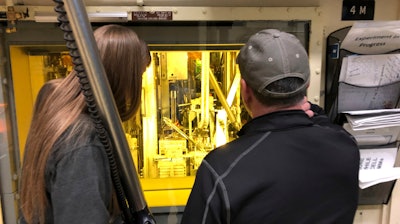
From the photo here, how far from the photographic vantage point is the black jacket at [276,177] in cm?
80

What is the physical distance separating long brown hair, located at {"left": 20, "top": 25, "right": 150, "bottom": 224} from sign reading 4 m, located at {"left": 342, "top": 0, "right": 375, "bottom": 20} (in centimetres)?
93

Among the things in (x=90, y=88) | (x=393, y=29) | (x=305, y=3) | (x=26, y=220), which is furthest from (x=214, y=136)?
(x=90, y=88)

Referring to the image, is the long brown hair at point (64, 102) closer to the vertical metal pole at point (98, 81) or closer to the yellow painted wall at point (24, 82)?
the vertical metal pole at point (98, 81)

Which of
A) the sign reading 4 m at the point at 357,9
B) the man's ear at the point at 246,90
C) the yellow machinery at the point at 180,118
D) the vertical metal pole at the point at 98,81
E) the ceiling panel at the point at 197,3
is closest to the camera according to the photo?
the vertical metal pole at the point at 98,81

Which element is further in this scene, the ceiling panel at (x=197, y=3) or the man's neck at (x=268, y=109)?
the ceiling panel at (x=197, y=3)

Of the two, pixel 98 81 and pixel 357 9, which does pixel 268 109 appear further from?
pixel 357 9

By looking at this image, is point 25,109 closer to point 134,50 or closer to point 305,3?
point 134,50

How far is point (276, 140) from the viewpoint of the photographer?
830 mm

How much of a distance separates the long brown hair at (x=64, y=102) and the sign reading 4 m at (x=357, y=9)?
36.8 inches

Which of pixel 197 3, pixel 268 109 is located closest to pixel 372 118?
pixel 268 109

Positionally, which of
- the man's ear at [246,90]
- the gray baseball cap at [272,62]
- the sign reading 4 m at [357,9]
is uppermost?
the sign reading 4 m at [357,9]

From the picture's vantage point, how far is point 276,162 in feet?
2.66

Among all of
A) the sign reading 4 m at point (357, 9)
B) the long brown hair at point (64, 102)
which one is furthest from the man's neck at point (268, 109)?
the sign reading 4 m at point (357, 9)

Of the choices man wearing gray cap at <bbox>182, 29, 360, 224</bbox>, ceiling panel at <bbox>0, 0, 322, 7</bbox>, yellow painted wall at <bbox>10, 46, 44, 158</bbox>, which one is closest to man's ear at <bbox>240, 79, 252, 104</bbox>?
man wearing gray cap at <bbox>182, 29, 360, 224</bbox>
